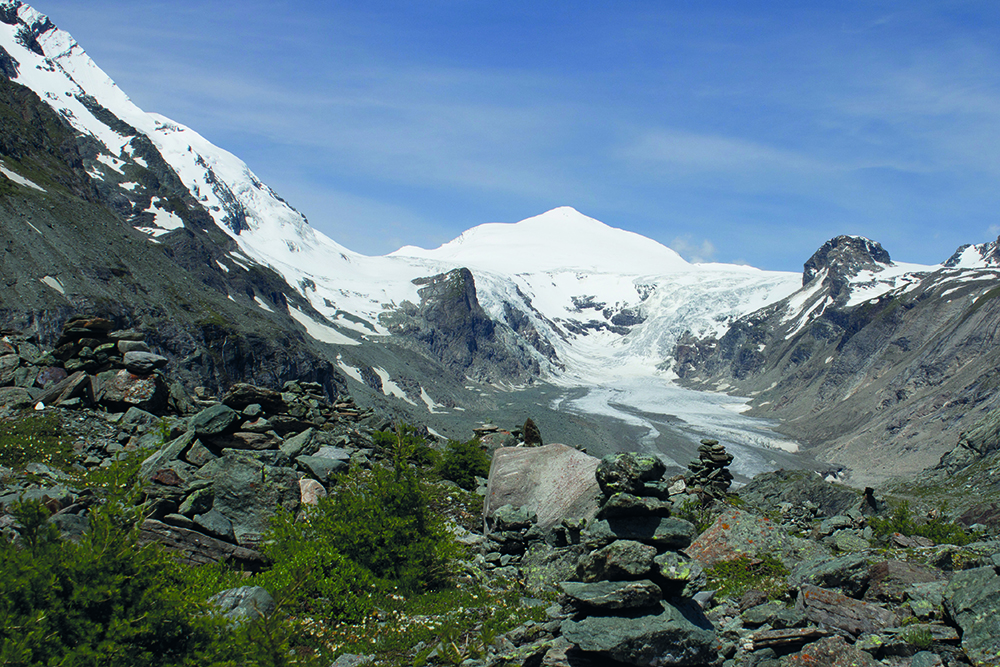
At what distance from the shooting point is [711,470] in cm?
2453

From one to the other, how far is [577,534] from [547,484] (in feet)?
9.96

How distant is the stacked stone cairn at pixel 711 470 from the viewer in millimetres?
23562

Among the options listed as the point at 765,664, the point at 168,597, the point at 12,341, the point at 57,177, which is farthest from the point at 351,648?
the point at 57,177

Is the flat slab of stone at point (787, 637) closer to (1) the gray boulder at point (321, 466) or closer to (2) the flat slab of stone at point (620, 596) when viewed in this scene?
(2) the flat slab of stone at point (620, 596)

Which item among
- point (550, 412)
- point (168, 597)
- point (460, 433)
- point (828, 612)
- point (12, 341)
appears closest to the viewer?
point (168, 597)

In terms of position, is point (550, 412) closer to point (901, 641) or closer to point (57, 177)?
point (57, 177)

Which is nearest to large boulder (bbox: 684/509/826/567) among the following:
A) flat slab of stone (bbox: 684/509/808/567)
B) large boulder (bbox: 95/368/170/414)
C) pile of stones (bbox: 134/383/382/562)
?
flat slab of stone (bbox: 684/509/808/567)

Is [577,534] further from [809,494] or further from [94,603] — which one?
[809,494]

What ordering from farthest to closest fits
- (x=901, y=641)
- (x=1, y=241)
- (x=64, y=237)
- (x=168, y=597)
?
(x=64, y=237) < (x=1, y=241) < (x=901, y=641) < (x=168, y=597)

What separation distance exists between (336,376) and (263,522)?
4123 inches

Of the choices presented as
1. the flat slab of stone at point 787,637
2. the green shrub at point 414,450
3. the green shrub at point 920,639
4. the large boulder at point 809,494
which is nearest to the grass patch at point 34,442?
the green shrub at point 414,450

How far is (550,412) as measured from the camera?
145 meters

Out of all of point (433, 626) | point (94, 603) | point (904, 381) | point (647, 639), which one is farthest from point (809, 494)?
point (904, 381)

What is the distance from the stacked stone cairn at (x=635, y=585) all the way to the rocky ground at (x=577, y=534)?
3 cm
